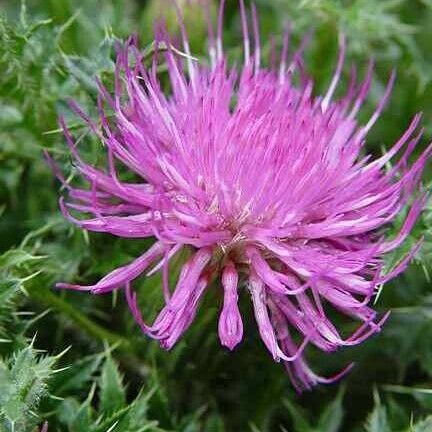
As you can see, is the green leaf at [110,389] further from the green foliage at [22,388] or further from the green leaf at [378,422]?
the green leaf at [378,422]

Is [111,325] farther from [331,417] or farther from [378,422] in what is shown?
[378,422]

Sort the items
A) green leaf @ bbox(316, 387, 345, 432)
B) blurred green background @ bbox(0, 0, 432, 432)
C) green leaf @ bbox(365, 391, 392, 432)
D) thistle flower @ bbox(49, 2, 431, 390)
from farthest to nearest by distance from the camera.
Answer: green leaf @ bbox(316, 387, 345, 432), green leaf @ bbox(365, 391, 392, 432), blurred green background @ bbox(0, 0, 432, 432), thistle flower @ bbox(49, 2, 431, 390)

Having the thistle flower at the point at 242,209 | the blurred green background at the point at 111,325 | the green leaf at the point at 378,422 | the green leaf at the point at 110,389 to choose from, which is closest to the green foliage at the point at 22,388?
the blurred green background at the point at 111,325

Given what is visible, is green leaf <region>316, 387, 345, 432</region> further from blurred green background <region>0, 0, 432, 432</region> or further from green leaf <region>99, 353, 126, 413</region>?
green leaf <region>99, 353, 126, 413</region>

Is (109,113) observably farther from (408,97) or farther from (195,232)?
(408,97)

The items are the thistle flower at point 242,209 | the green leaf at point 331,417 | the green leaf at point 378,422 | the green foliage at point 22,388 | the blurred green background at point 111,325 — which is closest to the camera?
the green foliage at point 22,388

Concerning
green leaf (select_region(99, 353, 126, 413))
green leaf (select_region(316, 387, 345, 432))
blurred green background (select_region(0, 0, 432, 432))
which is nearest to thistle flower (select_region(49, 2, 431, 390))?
blurred green background (select_region(0, 0, 432, 432))

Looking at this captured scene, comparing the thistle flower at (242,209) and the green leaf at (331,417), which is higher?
the thistle flower at (242,209)

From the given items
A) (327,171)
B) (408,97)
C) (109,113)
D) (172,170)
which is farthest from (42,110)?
(408,97)
